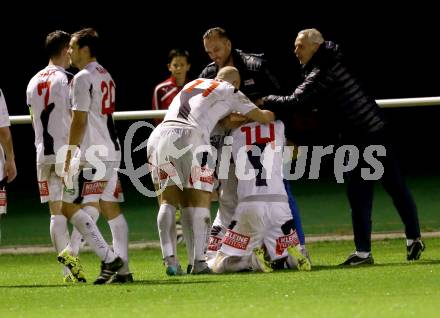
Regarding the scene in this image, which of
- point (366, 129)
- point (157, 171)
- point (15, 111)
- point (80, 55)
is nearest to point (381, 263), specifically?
point (366, 129)

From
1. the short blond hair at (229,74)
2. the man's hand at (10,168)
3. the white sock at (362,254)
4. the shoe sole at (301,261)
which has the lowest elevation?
the white sock at (362,254)

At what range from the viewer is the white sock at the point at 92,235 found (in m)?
9.04

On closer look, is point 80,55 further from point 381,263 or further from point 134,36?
point 134,36

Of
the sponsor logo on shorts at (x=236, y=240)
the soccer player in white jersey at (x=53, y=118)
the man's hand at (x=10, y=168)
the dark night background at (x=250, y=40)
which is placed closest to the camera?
the man's hand at (x=10, y=168)

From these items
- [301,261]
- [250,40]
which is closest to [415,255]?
[301,261]

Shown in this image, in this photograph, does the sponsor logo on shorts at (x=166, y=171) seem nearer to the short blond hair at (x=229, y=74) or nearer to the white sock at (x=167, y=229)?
the white sock at (x=167, y=229)

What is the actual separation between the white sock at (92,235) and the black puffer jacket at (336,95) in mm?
1897

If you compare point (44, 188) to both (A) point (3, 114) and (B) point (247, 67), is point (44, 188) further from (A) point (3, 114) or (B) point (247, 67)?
(B) point (247, 67)

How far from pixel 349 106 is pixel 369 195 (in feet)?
2.30

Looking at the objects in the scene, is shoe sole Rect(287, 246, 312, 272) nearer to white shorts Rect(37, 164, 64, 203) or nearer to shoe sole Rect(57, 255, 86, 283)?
shoe sole Rect(57, 255, 86, 283)

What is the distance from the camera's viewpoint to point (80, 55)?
921 centimetres

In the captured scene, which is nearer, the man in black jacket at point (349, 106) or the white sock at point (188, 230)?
the white sock at point (188, 230)

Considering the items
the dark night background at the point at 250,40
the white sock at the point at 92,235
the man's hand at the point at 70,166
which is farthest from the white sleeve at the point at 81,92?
the dark night background at the point at 250,40

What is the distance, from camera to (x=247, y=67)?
34.8 feet
